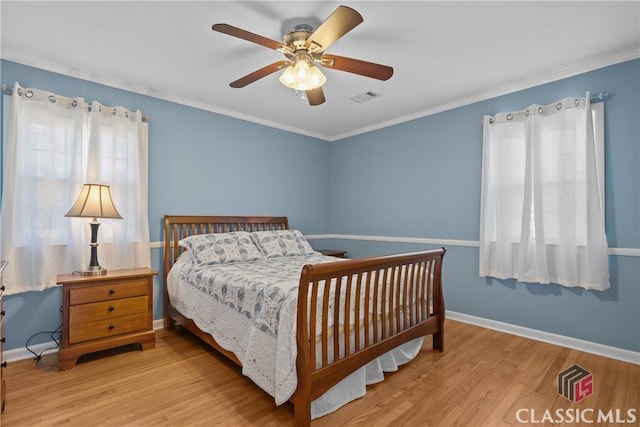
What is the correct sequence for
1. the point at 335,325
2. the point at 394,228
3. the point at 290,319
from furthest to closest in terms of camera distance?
the point at 394,228, the point at 335,325, the point at 290,319

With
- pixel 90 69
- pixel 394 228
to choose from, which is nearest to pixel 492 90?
pixel 394 228

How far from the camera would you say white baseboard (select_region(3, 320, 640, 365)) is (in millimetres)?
2520

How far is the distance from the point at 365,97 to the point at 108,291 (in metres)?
3.12

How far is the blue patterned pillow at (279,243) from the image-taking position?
356cm

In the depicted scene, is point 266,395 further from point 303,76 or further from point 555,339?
point 555,339

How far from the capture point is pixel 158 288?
3316 mm

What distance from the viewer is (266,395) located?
2053 millimetres

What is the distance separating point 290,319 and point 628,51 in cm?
336

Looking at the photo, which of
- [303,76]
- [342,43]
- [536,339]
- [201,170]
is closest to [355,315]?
[303,76]

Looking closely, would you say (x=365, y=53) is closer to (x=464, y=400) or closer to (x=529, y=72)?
(x=529, y=72)

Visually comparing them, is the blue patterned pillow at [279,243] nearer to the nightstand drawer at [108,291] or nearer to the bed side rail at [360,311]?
the nightstand drawer at [108,291]

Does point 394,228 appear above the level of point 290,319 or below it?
above

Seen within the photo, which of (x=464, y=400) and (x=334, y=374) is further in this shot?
(x=464, y=400)

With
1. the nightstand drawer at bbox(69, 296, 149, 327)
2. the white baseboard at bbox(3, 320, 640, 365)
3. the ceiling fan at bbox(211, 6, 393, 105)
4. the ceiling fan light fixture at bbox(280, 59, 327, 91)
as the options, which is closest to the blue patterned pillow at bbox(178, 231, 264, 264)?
the nightstand drawer at bbox(69, 296, 149, 327)
